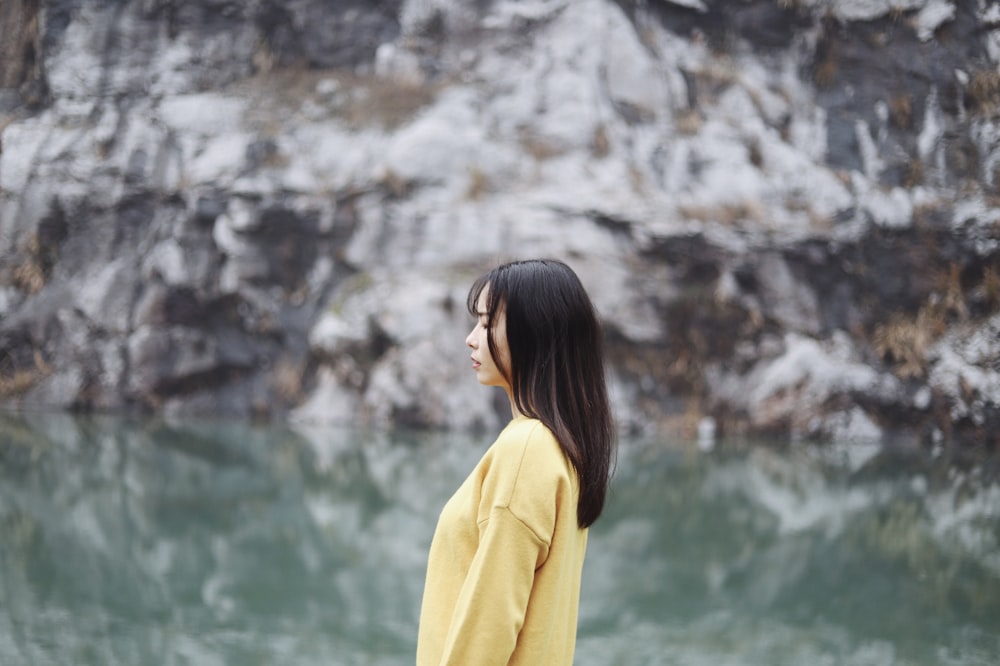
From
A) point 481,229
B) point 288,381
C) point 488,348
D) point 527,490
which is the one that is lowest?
point 288,381

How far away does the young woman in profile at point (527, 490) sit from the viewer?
147cm

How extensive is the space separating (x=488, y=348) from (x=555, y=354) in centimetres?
13

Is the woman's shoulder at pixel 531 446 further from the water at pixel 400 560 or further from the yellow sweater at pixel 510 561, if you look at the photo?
the water at pixel 400 560

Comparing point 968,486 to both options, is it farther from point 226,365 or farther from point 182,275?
point 182,275

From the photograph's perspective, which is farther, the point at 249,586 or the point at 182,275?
the point at 182,275

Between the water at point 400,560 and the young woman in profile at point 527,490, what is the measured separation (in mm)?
2857

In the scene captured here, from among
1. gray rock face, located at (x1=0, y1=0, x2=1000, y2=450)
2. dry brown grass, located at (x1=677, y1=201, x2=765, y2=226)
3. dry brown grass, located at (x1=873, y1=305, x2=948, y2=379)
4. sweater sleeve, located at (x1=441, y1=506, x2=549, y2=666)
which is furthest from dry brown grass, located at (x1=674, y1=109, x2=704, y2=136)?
sweater sleeve, located at (x1=441, y1=506, x2=549, y2=666)

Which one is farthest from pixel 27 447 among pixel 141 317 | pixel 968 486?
pixel 968 486

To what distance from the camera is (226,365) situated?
1575 cm

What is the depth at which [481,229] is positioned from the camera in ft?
49.5

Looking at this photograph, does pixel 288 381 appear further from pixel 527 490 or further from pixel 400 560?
pixel 527 490

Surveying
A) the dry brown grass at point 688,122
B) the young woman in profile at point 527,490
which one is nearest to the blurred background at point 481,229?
the dry brown grass at point 688,122

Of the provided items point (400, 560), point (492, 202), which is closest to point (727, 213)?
point (492, 202)

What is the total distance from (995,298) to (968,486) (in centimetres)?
588
